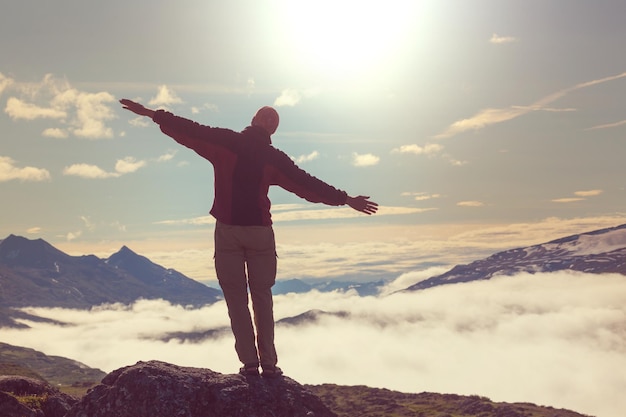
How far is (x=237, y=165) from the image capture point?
37.0ft

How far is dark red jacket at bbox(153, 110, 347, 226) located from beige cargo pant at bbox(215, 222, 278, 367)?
273mm

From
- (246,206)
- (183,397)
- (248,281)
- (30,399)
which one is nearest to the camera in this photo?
(183,397)

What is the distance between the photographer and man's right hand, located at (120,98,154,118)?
11640 millimetres

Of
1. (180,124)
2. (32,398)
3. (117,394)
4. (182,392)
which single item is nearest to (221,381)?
(182,392)

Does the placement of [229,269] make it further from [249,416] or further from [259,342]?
[249,416]

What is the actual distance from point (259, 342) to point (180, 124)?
15.8ft

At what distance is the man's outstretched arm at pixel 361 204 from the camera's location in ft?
40.4

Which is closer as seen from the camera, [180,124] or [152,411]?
[152,411]

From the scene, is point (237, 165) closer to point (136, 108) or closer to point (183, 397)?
point (136, 108)

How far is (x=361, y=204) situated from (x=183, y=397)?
5375 mm

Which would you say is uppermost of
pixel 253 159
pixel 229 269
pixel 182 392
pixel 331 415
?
pixel 253 159

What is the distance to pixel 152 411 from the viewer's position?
9750 millimetres

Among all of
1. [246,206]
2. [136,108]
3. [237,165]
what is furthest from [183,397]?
[136,108]

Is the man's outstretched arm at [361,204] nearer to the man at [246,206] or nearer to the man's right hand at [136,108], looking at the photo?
the man at [246,206]
